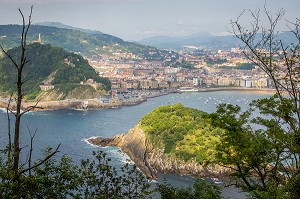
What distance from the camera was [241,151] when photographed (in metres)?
4.75

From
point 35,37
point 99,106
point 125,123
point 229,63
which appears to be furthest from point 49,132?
point 35,37

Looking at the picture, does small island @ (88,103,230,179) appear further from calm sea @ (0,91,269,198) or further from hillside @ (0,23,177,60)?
hillside @ (0,23,177,60)

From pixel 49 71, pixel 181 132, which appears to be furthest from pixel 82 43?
pixel 181 132

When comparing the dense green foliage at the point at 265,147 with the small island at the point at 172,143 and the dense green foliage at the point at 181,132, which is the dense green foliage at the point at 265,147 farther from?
the dense green foliage at the point at 181,132

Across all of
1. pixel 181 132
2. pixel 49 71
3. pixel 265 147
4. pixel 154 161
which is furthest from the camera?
pixel 49 71

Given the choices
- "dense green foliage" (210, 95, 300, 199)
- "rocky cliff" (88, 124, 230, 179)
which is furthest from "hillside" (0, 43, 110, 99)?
"dense green foliage" (210, 95, 300, 199)

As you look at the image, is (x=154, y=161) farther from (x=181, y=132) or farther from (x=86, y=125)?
(x=86, y=125)

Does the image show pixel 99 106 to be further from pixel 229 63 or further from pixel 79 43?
pixel 79 43

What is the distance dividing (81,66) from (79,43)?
36.2m

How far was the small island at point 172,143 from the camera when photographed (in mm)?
15586

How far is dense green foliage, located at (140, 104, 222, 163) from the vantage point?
16.3 metres

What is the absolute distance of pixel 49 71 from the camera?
4166cm

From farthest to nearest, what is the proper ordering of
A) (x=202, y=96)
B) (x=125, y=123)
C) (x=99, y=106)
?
(x=202, y=96)
(x=99, y=106)
(x=125, y=123)

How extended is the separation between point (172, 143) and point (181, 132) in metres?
0.69
